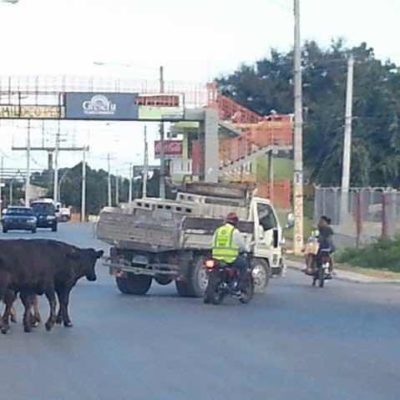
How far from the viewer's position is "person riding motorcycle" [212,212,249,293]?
2688 cm

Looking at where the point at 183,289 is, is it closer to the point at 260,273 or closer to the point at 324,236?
the point at 260,273

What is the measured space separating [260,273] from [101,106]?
1392 inches

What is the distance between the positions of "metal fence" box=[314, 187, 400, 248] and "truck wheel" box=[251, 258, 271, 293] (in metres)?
16.7

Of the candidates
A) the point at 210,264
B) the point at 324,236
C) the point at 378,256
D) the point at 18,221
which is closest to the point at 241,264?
the point at 210,264

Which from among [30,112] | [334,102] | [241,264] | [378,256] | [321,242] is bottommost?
[378,256]

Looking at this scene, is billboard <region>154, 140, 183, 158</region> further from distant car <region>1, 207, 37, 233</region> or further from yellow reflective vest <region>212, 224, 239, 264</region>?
yellow reflective vest <region>212, 224, 239, 264</region>

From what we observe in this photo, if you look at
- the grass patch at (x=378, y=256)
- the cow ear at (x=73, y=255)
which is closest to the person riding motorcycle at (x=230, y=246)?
the cow ear at (x=73, y=255)

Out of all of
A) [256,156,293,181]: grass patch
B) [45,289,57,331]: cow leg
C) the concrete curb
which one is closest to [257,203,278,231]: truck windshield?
the concrete curb

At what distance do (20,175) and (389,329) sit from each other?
153 meters

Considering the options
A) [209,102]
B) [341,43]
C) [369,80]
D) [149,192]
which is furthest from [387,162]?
[149,192]

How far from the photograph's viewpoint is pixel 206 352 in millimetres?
17797

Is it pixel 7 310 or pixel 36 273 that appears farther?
pixel 36 273

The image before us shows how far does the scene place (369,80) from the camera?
283ft

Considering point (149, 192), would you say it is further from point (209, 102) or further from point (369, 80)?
point (209, 102)
